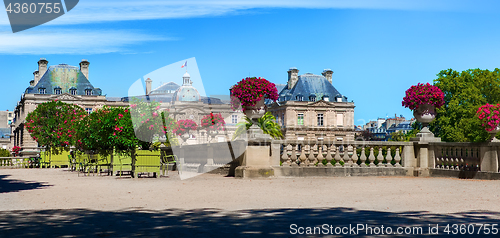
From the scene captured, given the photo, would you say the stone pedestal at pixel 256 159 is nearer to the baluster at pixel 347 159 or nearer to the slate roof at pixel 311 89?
the baluster at pixel 347 159

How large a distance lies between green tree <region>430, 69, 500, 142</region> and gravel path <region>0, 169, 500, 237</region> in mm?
39519

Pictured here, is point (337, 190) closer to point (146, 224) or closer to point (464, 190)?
point (464, 190)

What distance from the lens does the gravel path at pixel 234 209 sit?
618cm

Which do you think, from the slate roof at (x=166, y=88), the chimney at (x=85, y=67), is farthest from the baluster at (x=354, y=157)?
the slate roof at (x=166, y=88)

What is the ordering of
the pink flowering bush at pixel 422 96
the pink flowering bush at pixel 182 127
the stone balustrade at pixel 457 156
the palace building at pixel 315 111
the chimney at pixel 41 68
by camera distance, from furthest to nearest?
1. the palace building at pixel 315 111
2. the chimney at pixel 41 68
3. the pink flowering bush at pixel 182 127
4. the pink flowering bush at pixel 422 96
5. the stone balustrade at pixel 457 156

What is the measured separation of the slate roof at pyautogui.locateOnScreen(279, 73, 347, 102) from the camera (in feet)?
339

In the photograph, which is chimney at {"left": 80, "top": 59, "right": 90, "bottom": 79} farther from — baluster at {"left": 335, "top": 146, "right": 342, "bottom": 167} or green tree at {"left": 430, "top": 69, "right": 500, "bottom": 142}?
Result: baluster at {"left": 335, "top": 146, "right": 342, "bottom": 167}

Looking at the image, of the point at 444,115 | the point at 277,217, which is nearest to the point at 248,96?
the point at 277,217

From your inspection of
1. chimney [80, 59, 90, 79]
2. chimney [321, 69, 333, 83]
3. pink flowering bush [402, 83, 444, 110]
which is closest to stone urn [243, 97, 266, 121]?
pink flowering bush [402, 83, 444, 110]

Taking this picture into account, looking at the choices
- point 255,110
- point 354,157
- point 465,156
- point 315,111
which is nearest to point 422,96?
point 465,156

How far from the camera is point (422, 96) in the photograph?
15992mm

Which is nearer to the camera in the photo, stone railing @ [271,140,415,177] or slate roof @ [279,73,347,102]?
stone railing @ [271,140,415,177]

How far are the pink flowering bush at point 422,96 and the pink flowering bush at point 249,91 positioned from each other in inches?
160

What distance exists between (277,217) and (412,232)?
71.4 inches
